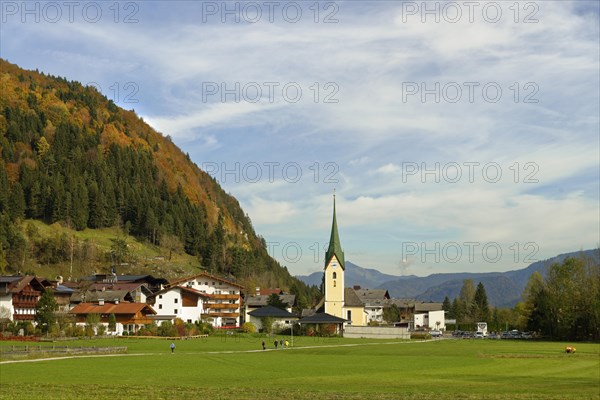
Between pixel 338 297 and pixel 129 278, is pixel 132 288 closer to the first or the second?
pixel 129 278

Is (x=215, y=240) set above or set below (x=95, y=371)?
above

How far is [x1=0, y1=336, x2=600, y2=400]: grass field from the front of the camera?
31547mm

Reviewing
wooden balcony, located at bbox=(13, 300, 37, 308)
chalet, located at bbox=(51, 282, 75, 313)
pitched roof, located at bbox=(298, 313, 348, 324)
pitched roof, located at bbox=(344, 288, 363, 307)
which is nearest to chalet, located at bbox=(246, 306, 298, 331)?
pitched roof, located at bbox=(298, 313, 348, 324)

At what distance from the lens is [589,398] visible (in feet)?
104

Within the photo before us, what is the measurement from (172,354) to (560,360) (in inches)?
1261

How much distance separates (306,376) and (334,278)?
85601 millimetres

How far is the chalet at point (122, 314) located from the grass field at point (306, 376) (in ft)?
137

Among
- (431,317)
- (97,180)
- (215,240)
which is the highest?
(97,180)

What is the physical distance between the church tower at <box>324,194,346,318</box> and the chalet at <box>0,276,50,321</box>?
49.1 m

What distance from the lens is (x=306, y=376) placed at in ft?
136

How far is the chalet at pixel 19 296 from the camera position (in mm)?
102625

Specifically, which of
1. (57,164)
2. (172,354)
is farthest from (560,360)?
(57,164)

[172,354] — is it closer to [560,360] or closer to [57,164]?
[560,360]

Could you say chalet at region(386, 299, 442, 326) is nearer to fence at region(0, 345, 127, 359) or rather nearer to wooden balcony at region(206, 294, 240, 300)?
wooden balcony at region(206, 294, 240, 300)
